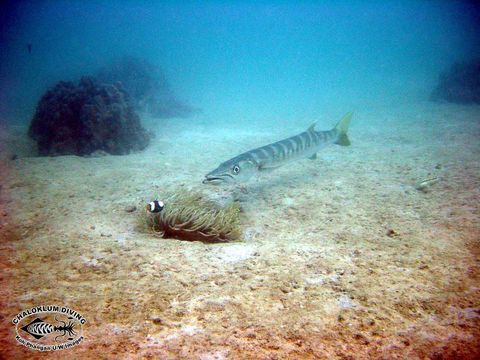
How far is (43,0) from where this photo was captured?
9681 cm

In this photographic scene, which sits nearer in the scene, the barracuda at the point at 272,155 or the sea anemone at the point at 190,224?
the sea anemone at the point at 190,224

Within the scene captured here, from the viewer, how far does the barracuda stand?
553 cm

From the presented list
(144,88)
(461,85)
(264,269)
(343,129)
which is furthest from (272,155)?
(461,85)

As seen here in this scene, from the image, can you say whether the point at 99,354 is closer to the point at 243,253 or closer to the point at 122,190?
the point at 243,253

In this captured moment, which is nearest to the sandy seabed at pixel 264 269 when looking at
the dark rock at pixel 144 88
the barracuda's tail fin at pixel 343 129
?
the barracuda's tail fin at pixel 343 129

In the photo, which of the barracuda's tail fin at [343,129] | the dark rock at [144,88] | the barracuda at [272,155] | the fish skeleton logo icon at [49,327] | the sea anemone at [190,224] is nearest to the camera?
the fish skeleton logo icon at [49,327]

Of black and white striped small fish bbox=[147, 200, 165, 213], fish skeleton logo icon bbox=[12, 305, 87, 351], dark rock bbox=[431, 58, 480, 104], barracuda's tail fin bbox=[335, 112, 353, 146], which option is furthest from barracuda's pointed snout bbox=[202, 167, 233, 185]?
dark rock bbox=[431, 58, 480, 104]

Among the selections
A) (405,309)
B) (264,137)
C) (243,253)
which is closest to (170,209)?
(243,253)

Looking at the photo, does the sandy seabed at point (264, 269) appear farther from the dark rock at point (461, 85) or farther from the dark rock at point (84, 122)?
the dark rock at point (461, 85)

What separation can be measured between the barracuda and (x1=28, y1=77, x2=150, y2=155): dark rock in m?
7.36

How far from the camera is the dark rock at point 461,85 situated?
18.8m

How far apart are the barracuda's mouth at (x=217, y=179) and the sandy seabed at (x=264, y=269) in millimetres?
910

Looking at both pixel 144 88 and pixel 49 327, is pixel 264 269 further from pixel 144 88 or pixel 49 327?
pixel 144 88

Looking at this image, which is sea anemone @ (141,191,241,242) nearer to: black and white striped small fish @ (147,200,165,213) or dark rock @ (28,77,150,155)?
black and white striped small fish @ (147,200,165,213)
